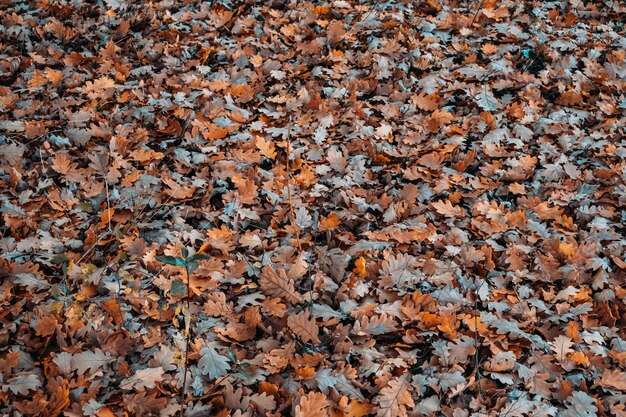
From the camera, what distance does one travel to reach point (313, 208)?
10.6 ft

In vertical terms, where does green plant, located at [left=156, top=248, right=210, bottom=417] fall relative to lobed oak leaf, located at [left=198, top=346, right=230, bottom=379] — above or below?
above

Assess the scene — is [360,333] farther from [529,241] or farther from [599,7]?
[599,7]

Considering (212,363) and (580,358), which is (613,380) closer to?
(580,358)

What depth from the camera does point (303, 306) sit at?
2.66 meters

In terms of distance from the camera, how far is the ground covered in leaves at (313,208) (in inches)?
92.4

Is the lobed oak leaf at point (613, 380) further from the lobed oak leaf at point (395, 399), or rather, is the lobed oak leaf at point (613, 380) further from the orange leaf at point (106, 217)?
the orange leaf at point (106, 217)

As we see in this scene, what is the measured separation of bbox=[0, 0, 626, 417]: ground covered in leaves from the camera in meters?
2.35

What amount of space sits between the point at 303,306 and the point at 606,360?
151 cm

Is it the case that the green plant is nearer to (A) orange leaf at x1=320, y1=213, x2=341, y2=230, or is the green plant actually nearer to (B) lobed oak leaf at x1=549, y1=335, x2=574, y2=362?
(A) orange leaf at x1=320, y1=213, x2=341, y2=230

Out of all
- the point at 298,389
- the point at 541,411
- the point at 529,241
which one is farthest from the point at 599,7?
the point at 298,389

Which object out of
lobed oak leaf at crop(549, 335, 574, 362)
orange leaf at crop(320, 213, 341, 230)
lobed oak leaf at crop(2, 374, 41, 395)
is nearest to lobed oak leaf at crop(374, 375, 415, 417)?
lobed oak leaf at crop(549, 335, 574, 362)

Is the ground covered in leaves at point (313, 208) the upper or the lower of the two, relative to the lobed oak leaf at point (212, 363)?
upper

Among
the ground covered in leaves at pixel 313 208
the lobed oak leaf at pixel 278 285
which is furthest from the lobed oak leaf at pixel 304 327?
the lobed oak leaf at pixel 278 285

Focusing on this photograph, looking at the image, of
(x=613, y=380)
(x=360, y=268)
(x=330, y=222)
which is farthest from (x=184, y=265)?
(x=613, y=380)
